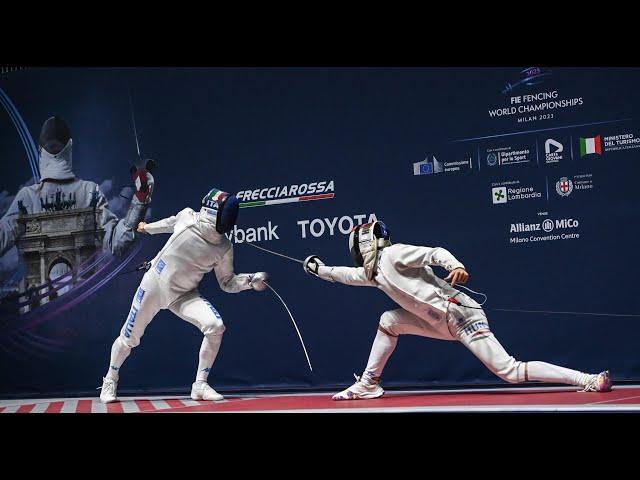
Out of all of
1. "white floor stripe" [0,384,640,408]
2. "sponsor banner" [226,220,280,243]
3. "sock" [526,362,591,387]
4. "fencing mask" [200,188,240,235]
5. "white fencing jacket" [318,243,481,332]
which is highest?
"fencing mask" [200,188,240,235]

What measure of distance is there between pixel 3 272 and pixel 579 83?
4.49m

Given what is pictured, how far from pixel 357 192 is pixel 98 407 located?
2.22m

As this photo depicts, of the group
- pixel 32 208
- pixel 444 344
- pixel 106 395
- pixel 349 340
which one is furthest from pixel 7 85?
pixel 444 344

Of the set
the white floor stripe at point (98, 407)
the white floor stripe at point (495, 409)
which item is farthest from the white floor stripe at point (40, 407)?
the white floor stripe at point (495, 409)

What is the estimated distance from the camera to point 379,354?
4621 millimetres

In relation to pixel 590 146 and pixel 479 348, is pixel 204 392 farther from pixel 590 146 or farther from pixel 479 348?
pixel 590 146

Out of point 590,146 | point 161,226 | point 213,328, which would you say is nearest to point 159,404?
point 213,328

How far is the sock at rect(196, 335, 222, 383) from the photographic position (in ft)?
15.9

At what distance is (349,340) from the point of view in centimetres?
555

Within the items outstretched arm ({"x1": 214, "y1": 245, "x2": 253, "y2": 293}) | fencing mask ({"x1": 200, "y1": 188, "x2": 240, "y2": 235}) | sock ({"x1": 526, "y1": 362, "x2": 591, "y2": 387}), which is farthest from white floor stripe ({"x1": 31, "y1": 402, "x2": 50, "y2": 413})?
sock ({"x1": 526, "y1": 362, "x2": 591, "y2": 387})

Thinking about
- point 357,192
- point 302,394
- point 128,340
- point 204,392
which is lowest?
point 302,394

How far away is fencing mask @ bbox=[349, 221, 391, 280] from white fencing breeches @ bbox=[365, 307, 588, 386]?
0.31 metres

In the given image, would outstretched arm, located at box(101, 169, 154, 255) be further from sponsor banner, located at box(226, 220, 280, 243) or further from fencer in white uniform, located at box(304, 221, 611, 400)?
fencer in white uniform, located at box(304, 221, 611, 400)

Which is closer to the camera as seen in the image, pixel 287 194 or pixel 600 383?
pixel 600 383
